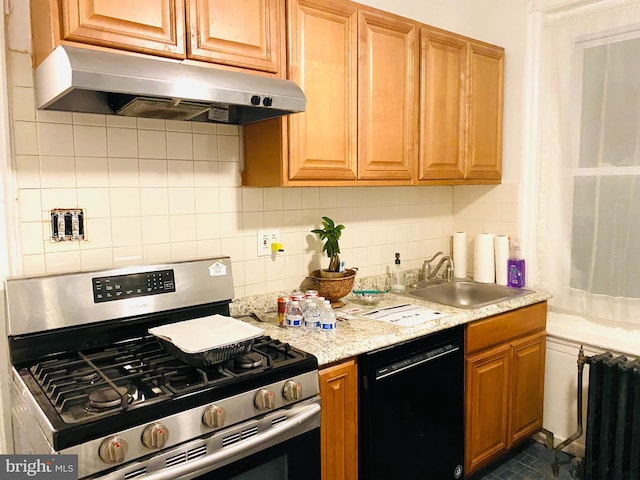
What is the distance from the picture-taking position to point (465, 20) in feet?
9.48

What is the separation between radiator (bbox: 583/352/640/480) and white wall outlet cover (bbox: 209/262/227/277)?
176 centimetres

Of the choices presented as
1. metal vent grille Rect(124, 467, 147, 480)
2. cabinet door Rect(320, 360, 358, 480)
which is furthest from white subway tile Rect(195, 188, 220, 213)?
metal vent grille Rect(124, 467, 147, 480)

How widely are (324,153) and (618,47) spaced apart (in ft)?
5.08

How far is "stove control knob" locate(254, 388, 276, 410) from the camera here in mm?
1441

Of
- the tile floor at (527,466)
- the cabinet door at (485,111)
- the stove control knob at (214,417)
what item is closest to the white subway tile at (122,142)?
the stove control knob at (214,417)

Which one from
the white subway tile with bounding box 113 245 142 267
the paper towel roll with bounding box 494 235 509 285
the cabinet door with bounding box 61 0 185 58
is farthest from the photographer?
the paper towel roll with bounding box 494 235 509 285

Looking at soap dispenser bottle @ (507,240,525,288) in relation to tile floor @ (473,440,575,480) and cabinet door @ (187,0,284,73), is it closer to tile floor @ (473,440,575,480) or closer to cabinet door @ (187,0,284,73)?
tile floor @ (473,440,575,480)

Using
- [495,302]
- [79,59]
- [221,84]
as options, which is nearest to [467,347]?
[495,302]

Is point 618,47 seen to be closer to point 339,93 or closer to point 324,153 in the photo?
point 339,93

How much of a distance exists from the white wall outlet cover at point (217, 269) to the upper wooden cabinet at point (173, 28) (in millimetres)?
752

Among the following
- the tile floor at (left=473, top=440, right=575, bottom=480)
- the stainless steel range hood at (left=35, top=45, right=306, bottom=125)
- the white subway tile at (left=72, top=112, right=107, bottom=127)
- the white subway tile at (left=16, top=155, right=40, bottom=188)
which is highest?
the stainless steel range hood at (left=35, top=45, right=306, bottom=125)

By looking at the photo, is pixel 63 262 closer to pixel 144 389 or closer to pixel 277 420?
pixel 144 389

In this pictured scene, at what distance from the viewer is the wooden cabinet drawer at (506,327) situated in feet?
7.30

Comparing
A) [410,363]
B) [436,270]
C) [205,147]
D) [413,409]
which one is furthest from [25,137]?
[436,270]
